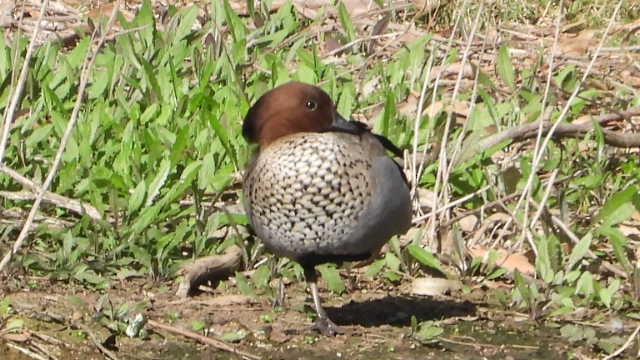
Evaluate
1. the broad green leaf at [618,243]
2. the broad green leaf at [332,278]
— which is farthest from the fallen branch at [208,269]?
the broad green leaf at [618,243]

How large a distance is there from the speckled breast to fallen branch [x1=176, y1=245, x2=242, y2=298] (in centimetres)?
54

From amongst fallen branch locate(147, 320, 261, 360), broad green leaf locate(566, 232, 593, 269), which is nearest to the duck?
fallen branch locate(147, 320, 261, 360)

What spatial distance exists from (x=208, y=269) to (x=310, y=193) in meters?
0.79

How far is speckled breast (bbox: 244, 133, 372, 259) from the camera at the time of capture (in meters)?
4.77

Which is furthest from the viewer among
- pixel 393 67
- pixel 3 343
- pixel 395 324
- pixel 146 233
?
pixel 393 67

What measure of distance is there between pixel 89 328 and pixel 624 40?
4011 mm

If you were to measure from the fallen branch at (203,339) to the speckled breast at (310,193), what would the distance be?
382 millimetres

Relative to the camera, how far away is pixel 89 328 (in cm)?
478

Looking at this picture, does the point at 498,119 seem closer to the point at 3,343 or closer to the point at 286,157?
the point at 286,157

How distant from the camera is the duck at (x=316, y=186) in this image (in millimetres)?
4781

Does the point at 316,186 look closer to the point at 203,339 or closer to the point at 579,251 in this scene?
the point at 203,339

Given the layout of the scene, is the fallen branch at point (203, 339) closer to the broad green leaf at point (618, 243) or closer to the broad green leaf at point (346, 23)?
the broad green leaf at point (618, 243)

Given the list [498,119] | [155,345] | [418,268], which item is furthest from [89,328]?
[498,119]

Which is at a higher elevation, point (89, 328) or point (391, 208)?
point (391, 208)
